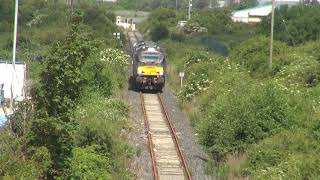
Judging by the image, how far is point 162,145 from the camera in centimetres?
2027

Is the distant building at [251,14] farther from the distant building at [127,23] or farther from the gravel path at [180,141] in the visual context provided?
the gravel path at [180,141]

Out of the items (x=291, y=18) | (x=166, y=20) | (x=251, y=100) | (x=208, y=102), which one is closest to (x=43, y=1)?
(x=166, y=20)

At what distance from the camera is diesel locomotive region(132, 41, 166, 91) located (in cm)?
2962

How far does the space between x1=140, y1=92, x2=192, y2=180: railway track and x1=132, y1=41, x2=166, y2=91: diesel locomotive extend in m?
1.72

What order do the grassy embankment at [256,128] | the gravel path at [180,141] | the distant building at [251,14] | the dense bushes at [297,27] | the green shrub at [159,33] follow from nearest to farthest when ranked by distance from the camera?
1. the grassy embankment at [256,128]
2. the gravel path at [180,141]
3. the dense bushes at [297,27]
4. the green shrub at [159,33]
5. the distant building at [251,14]

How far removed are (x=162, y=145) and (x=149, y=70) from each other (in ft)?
32.3

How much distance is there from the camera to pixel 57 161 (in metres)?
13.9

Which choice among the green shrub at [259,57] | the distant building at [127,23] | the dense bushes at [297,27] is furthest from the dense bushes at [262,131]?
the distant building at [127,23]

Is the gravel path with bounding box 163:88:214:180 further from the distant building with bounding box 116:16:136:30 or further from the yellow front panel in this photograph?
the distant building with bounding box 116:16:136:30

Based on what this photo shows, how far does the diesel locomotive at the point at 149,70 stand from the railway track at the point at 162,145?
5.64ft

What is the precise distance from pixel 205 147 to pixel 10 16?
172 ft

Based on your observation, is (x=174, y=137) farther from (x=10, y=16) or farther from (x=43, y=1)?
(x=43, y=1)

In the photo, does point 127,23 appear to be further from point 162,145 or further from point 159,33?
point 162,145

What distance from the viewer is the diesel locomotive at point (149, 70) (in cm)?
2962
